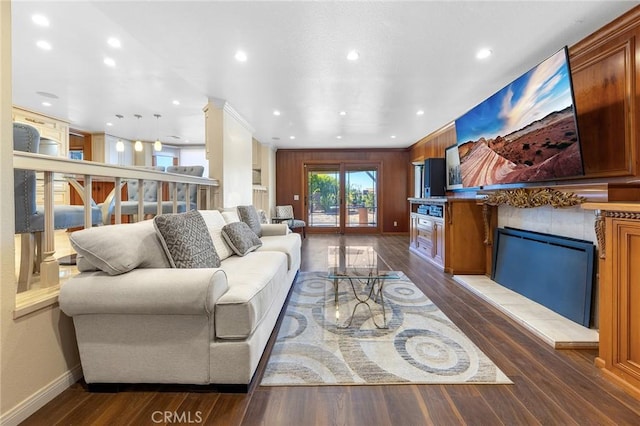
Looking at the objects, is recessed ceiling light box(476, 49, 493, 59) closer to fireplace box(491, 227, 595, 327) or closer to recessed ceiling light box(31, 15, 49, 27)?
fireplace box(491, 227, 595, 327)

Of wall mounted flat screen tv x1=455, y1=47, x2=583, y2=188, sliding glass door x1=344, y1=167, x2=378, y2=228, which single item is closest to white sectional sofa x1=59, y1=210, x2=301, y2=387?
wall mounted flat screen tv x1=455, y1=47, x2=583, y2=188

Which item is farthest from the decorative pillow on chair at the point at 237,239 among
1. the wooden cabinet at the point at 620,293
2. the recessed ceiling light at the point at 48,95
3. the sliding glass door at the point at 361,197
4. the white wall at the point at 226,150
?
the sliding glass door at the point at 361,197

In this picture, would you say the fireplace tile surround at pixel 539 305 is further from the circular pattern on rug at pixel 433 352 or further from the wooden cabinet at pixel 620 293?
the circular pattern on rug at pixel 433 352

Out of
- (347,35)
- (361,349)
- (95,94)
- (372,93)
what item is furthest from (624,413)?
(95,94)

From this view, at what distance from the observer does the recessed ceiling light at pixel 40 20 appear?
2.35m

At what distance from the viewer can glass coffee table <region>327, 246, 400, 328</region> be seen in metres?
2.42

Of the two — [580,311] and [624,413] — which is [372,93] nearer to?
[580,311]

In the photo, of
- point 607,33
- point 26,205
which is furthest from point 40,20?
point 607,33

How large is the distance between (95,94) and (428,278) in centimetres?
553

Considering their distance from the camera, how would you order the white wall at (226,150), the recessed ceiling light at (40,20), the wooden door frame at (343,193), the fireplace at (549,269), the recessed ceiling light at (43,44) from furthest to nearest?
the wooden door frame at (343,193) < the white wall at (226,150) < the recessed ceiling light at (43,44) < the recessed ceiling light at (40,20) < the fireplace at (549,269)

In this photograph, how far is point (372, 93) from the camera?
368 cm

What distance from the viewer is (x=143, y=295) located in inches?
54.9

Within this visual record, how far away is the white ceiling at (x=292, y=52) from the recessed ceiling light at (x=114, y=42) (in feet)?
0.22

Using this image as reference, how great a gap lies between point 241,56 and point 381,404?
3058 mm
